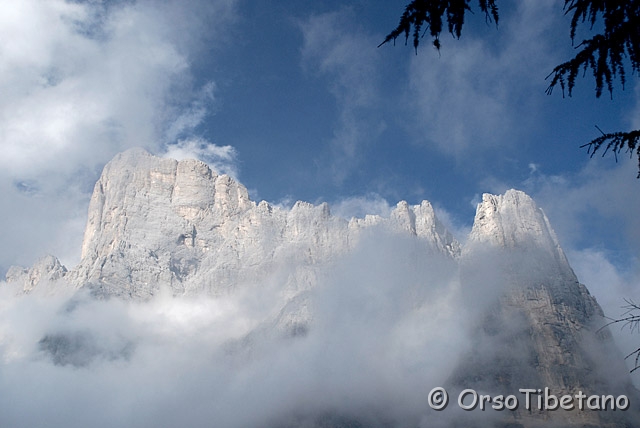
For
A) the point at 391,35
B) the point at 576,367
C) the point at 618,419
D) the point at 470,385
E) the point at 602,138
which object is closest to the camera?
the point at 602,138

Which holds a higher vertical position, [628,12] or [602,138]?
[628,12]

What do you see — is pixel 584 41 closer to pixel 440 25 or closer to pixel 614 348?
pixel 440 25

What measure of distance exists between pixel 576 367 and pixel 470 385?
34495mm

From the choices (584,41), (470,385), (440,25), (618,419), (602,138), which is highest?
(470,385)

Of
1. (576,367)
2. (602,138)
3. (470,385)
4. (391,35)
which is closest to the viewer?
(602,138)

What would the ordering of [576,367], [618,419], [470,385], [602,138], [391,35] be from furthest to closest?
[470,385], [576,367], [618,419], [391,35], [602,138]

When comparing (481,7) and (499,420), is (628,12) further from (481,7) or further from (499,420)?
(499,420)

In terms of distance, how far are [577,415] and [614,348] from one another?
3415 centimetres

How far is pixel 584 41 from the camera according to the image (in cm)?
1000

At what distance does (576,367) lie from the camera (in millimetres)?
187500

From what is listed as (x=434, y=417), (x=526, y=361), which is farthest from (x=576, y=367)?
(x=434, y=417)

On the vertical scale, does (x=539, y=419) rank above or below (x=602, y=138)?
above

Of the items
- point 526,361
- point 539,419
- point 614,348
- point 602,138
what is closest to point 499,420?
point 539,419

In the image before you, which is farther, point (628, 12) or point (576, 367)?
point (576, 367)
